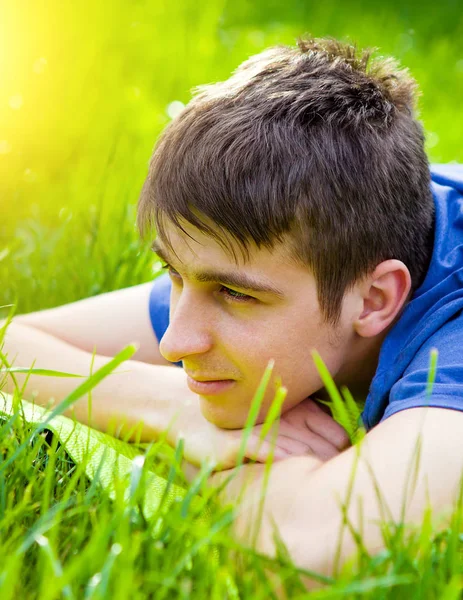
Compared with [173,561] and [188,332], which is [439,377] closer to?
[188,332]

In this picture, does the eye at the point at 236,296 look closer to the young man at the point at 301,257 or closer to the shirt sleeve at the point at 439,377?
the young man at the point at 301,257

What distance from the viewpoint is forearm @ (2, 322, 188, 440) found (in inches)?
90.4

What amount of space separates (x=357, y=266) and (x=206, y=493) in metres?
0.91

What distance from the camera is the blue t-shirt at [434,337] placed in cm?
181

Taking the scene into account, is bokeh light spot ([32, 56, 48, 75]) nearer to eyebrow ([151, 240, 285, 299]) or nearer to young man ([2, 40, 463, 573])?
young man ([2, 40, 463, 573])

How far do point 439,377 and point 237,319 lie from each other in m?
0.47

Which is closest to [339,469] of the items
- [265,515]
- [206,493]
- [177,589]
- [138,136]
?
[265,515]

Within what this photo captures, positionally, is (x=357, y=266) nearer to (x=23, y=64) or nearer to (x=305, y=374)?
(x=305, y=374)

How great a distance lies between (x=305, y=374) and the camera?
2.06 meters

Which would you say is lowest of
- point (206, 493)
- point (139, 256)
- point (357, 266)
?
point (206, 493)

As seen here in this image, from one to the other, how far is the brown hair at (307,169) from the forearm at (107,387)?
0.46 meters

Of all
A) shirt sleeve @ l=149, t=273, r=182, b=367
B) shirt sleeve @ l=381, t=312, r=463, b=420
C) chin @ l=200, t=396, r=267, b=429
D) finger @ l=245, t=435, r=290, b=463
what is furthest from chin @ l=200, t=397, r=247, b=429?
shirt sleeve @ l=149, t=273, r=182, b=367

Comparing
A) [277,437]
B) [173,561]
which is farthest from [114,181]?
[173,561]

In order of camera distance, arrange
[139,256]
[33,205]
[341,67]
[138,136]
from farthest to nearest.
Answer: [138,136] < [33,205] < [139,256] < [341,67]
